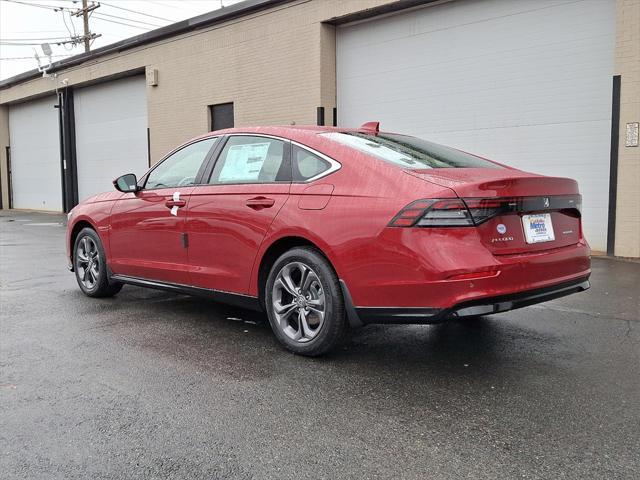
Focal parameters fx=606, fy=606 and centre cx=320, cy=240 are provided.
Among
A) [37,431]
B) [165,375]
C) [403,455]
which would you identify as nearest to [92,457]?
[37,431]

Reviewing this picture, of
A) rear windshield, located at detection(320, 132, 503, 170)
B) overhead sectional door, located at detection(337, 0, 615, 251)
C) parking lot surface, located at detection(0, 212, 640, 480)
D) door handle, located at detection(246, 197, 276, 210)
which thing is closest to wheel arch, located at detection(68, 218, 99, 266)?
parking lot surface, located at detection(0, 212, 640, 480)

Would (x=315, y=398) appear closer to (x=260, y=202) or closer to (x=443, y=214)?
(x=443, y=214)

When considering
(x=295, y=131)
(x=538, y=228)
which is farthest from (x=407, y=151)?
(x=538, y=228)

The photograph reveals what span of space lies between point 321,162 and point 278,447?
80.6 inches

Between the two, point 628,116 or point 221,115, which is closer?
point 628,116

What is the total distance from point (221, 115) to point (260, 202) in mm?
12292

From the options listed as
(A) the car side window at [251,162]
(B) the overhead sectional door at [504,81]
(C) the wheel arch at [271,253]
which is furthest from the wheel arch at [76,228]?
(B) the overhead sectional door at [504,81]

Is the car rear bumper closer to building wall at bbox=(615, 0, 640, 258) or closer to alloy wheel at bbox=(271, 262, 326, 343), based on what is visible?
alloy wheel at bbox=(271, 262, 326, 343)

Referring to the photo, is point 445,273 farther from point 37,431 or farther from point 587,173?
point 587,173

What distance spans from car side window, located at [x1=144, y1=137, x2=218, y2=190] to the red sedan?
2 cm

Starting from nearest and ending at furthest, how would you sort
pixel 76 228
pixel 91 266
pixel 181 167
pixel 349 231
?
1. pixel 349 231
2. pixel 181 167
3. pixel 91 266
4. pixel 76 228

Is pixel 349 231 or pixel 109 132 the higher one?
pixel 109 132

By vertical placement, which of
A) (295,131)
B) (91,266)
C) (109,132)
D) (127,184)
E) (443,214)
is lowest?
(91,266)

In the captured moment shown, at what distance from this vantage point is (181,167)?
5367 mm
